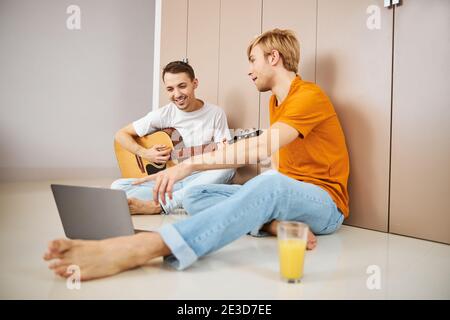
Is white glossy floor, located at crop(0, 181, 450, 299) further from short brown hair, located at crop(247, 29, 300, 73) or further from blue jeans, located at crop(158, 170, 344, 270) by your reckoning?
short brown hair, located at crop(247, 29, 300, 73)

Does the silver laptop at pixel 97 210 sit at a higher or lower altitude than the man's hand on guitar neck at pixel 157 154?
lower

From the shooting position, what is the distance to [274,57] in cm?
162

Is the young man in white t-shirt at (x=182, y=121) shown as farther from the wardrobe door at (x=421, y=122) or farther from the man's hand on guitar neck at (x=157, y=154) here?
the wardrobe door at (x=421, y=122)

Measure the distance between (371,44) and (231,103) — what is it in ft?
3.33

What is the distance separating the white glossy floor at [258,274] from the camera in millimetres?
911

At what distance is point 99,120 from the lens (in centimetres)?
388

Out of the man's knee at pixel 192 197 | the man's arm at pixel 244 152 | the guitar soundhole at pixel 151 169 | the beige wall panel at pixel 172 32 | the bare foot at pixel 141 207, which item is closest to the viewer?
the man's arm at pixel 244 152

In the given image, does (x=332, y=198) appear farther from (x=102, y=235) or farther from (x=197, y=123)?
(x=197, y=123)

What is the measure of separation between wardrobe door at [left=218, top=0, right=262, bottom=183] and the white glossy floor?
3.32 feet

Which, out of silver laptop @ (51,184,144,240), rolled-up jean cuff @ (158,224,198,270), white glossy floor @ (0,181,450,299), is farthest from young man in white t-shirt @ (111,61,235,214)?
rolled-up jean cuff @ (158,224,198,270)

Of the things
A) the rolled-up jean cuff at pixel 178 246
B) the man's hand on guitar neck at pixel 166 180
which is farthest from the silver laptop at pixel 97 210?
the rolled-up jean cuff at pixel 178 246

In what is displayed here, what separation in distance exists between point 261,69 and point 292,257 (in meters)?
0.93

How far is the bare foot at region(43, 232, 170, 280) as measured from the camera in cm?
90

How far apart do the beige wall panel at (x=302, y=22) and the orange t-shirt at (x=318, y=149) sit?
42 centimetres
